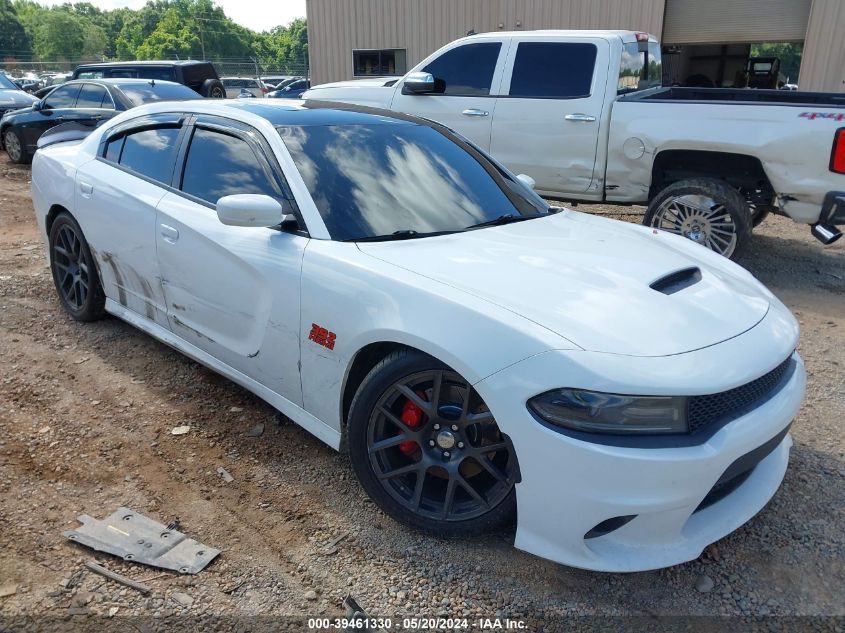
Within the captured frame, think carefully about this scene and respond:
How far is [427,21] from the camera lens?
1692 cm

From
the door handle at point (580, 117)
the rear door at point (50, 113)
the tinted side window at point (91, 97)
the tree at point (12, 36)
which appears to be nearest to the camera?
the door handle at point (580, 117)

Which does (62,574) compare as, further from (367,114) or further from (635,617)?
→ (367,114)

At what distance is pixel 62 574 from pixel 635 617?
2.07m

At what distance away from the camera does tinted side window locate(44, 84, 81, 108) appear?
11.4 m

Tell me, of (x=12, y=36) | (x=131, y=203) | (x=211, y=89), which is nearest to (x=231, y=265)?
(x=131, y=203)

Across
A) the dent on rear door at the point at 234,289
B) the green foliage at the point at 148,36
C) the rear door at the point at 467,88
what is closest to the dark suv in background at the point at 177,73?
the rear door at the point at 467,88

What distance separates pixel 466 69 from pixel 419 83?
0.53 meters

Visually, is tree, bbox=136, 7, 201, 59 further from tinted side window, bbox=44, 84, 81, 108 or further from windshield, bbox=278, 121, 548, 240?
windshield, bbox=278, 121, 548, 240

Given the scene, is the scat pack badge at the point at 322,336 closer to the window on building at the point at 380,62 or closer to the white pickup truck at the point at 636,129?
the white pickup truck at the point at 636,129

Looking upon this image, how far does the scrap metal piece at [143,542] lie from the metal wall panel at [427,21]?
48.2 feet

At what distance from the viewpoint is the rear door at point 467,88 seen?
7.25 meters

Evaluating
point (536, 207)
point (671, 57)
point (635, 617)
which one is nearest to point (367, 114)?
point (536, 207)

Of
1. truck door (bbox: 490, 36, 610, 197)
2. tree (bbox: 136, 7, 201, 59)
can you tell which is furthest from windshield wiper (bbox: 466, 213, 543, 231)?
tree (bbox: 136, 7, 201, 59)

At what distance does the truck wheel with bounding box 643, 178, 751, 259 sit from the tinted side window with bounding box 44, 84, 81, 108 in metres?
9.72
